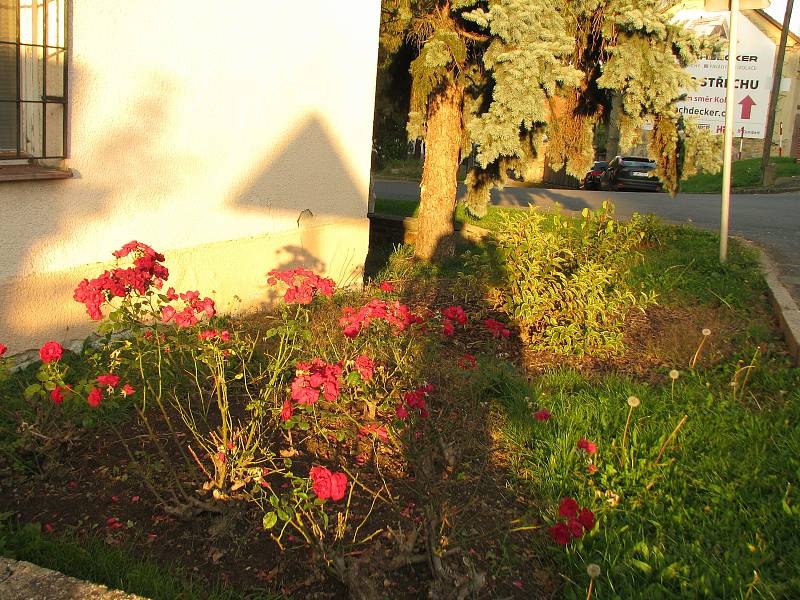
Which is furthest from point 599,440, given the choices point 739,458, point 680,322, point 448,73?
point 448,73

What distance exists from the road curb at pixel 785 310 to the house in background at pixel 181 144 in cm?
378

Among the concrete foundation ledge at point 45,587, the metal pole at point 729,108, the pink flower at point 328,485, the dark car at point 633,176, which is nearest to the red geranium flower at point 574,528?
the pink flower at point 328,485

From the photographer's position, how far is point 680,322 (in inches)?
257

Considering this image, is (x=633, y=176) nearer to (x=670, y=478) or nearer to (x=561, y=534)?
(x=670, y=478)

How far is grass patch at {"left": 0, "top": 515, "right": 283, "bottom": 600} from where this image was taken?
268 cm

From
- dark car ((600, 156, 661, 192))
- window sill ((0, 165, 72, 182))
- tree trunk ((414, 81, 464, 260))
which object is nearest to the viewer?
window sill ((0, 165, 72, 182))

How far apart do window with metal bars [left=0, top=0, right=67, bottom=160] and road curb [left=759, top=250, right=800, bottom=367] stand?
4955 millimetres

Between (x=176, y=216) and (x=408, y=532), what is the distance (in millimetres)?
3268

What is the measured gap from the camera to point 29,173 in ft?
14.3

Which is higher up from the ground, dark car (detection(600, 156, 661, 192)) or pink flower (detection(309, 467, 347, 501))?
dark car (detection(600, 156, 661, 192))

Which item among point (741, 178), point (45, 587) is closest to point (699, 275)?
point (45, 587)

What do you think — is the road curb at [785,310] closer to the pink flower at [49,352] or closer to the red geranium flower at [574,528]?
the red geranium flower at [574,528]

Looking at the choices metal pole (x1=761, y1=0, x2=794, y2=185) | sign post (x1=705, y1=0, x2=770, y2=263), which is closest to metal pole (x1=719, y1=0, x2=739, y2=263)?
sign post (x1=705, y1=0, x2=770, y2=263)

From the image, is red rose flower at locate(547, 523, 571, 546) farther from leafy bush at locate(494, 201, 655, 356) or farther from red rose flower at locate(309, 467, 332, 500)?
leafy bush at locate(494, 201, 655, 356)
